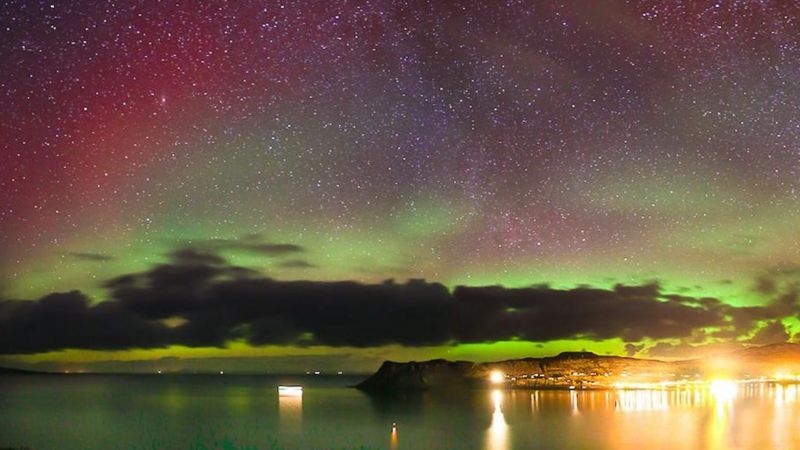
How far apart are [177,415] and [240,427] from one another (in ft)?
95.2

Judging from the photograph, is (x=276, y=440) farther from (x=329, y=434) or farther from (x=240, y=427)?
(x=240, y=427)

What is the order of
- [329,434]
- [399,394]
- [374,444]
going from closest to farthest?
[374,444] < [329,434] < [399,394]

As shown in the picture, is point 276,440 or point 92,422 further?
point 92,422

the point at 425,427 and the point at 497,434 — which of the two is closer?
the point at 497,434

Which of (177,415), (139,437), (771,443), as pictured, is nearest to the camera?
(771,443)

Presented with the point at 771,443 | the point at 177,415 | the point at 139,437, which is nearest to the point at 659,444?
the point at 771,443

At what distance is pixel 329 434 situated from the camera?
3413 inches

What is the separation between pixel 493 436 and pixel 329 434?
17.7 m

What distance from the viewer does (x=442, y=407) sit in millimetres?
138375

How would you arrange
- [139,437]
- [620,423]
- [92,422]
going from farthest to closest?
[92,422] → [620,423] → [139,437]

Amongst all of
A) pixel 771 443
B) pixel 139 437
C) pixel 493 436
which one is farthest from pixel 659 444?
pixel 139 437

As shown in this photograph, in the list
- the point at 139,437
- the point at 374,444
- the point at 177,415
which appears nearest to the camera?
the point at 374,444

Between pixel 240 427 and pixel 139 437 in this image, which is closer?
pixel 139 437

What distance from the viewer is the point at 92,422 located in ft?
331
